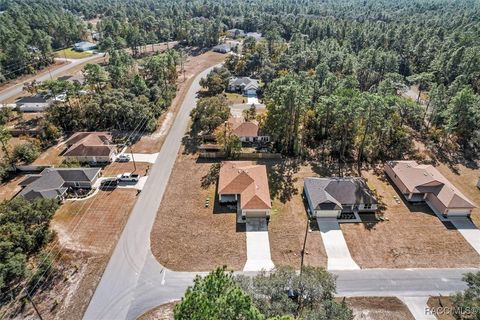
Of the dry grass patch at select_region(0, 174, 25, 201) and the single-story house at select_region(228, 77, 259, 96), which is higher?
the single-story house at select_region(228, 77, 259, 96)

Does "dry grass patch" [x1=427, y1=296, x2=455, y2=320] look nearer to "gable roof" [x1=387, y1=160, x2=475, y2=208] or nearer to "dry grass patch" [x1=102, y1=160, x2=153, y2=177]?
"gable roof" [x1=387, y1=160, x2=475, y2=208]

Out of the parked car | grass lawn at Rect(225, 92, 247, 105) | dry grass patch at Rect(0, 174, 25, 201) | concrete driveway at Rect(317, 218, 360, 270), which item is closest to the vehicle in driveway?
the parked car

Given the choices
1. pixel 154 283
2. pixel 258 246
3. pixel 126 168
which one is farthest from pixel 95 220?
pixel 258 246

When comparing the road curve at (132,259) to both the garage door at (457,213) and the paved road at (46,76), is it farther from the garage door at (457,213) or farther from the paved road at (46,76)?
the paved road at (46,76)

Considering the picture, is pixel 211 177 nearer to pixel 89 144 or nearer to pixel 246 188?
pixel 246 188

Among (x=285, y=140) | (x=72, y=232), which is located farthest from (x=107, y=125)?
(x=285, y=140)
